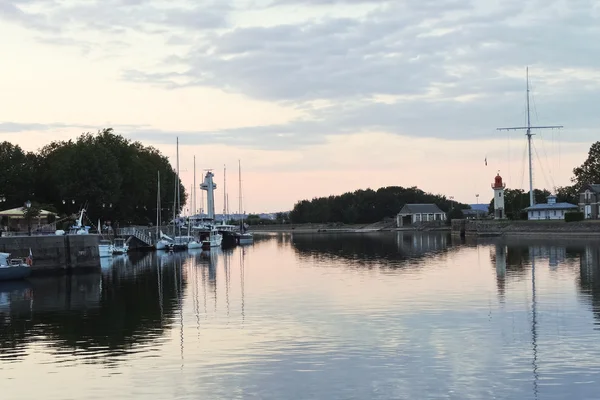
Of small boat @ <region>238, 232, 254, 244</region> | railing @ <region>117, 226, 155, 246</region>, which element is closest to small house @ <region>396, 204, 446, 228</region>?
small boat @ <region>238, 232, 254, 244</region>

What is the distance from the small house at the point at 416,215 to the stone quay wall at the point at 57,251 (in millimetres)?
128175

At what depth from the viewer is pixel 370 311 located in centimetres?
3061

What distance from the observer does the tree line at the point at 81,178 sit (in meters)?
86.8

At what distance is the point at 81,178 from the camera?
3410 inches

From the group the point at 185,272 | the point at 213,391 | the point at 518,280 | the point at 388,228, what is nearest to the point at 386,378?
the point at 213,391

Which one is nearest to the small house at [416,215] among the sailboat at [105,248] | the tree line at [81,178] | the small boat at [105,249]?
the tree line at [81,178]

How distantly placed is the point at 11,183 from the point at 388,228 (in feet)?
359

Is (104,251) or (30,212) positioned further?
(104,251)

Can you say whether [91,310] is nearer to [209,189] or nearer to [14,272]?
[14,272]

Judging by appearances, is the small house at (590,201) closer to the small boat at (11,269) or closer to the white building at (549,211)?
the white building at (549,211)

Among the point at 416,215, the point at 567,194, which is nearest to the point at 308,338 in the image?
the point at 567,194

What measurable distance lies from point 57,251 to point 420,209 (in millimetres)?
137619

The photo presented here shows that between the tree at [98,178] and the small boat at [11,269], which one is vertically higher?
the tree at [98,178]

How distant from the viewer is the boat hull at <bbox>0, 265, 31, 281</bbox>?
45500 mm
